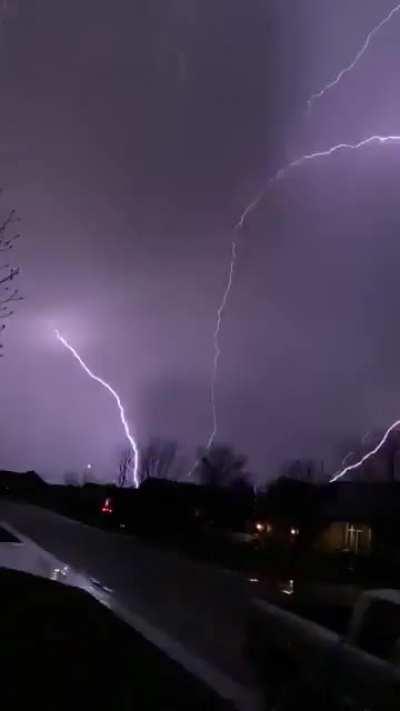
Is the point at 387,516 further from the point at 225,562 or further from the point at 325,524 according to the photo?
the point at 225,562

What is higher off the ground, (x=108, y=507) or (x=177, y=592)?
(x=108, y=507)

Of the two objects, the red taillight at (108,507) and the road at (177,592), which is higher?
the red taillight at (108,507)

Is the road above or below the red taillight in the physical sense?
below

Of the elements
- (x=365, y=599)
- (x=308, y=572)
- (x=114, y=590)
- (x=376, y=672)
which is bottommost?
(x=376, y=672)

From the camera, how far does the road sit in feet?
41.4

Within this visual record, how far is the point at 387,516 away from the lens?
42500 millimetres

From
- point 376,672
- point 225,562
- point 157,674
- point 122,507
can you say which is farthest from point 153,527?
point 376,672

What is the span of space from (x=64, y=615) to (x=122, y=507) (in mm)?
39248

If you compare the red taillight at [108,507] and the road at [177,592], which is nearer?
the road at [177,592]

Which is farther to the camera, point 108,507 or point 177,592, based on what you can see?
point 108,507

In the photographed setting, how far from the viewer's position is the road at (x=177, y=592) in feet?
41.4

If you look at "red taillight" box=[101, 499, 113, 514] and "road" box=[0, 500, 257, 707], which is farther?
"red taillight" box=[101, 499, 113, 514]

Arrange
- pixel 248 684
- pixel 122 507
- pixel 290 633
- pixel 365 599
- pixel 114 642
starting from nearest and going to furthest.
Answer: pixel 365 599, pixel 290 633, pixel 248 684, pixel 114 642, pixel 122 507

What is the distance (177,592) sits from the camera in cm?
2077
